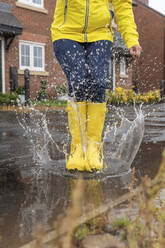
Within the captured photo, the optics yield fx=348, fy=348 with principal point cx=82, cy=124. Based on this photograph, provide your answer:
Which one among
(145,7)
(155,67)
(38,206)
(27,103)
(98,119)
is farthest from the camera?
(155,67)

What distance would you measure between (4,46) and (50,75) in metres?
2.32

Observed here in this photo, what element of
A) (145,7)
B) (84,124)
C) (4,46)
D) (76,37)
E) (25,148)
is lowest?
(25,148)

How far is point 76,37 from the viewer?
9.64 ft

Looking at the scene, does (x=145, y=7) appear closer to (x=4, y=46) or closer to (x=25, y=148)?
(x=4, y=46)

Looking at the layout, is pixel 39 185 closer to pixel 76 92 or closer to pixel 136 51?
pixel 76 92

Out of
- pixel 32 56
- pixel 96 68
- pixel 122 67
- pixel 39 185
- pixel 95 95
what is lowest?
pixel 39 185

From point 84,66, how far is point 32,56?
10881 millimetres

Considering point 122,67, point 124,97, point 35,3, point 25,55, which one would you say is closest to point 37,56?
point 25,55

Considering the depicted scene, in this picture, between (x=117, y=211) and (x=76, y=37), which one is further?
(x=76, y=37)

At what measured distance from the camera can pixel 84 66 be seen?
294cm

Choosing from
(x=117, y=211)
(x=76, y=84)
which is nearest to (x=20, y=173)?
(x=76, y=84)

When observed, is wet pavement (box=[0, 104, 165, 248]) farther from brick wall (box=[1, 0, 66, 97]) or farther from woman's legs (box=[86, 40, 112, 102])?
brick wall (box=[1, 0, 66, 97])

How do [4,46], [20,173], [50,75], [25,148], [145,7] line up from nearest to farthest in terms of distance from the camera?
[20,173] → [25,148] → [4,46] → [50,75] → [145,7]

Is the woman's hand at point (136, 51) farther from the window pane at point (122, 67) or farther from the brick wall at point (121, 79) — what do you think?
the window pane at point (122, 67)
